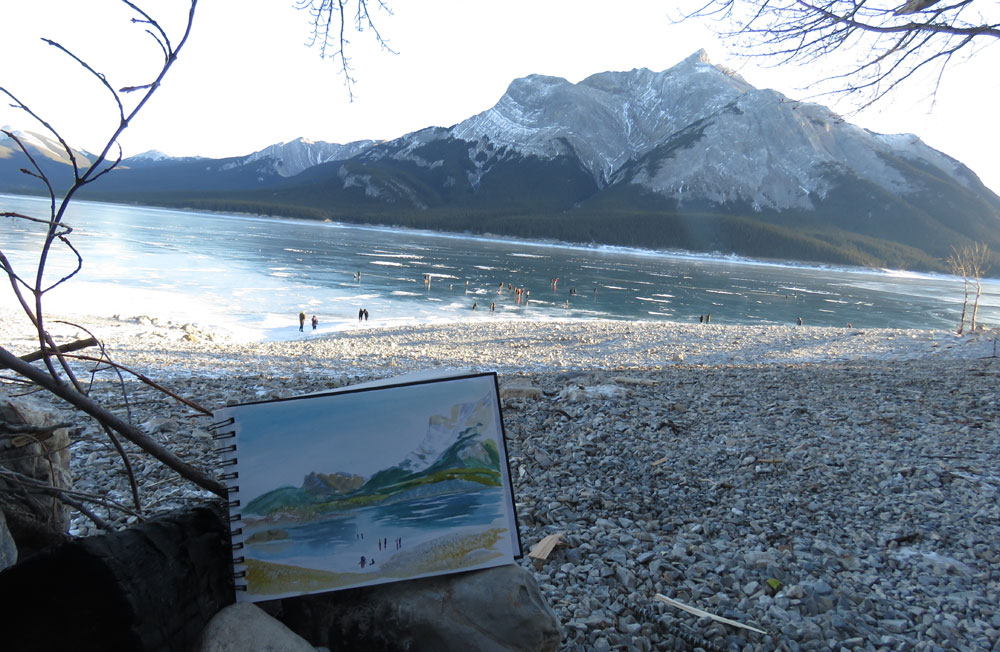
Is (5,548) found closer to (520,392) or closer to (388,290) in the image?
(520,392)

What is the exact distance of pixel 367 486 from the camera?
237 cm

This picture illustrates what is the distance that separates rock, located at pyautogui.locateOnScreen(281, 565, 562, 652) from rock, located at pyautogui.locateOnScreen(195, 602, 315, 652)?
191 mm

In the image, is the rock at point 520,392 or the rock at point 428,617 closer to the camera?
the rock at point 428,617

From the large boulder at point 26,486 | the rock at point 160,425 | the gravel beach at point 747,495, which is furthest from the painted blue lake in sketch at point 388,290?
the large boulder at point 26,486

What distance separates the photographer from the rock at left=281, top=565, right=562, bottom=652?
2410 mm

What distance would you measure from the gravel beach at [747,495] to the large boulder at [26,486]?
440mm

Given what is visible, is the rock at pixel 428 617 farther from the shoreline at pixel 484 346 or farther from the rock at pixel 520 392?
the shoreline at pixel 484 346

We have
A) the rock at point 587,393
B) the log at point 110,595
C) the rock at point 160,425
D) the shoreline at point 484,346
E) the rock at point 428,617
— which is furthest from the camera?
the shoreline at point 484,346

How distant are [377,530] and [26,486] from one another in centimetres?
145

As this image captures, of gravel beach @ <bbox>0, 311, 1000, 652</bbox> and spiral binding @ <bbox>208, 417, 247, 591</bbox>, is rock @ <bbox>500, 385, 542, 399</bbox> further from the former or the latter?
spiral binding @ <bbox>208, 417, 247, 591</bbox>

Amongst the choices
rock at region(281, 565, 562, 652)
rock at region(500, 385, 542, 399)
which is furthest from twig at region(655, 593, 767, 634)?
rock at region(500, 385, 542, 399)

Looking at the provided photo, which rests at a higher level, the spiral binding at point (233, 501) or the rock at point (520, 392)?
the spiral binding at point (233, 501)

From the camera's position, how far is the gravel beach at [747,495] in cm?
322

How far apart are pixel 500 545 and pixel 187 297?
38.2m
